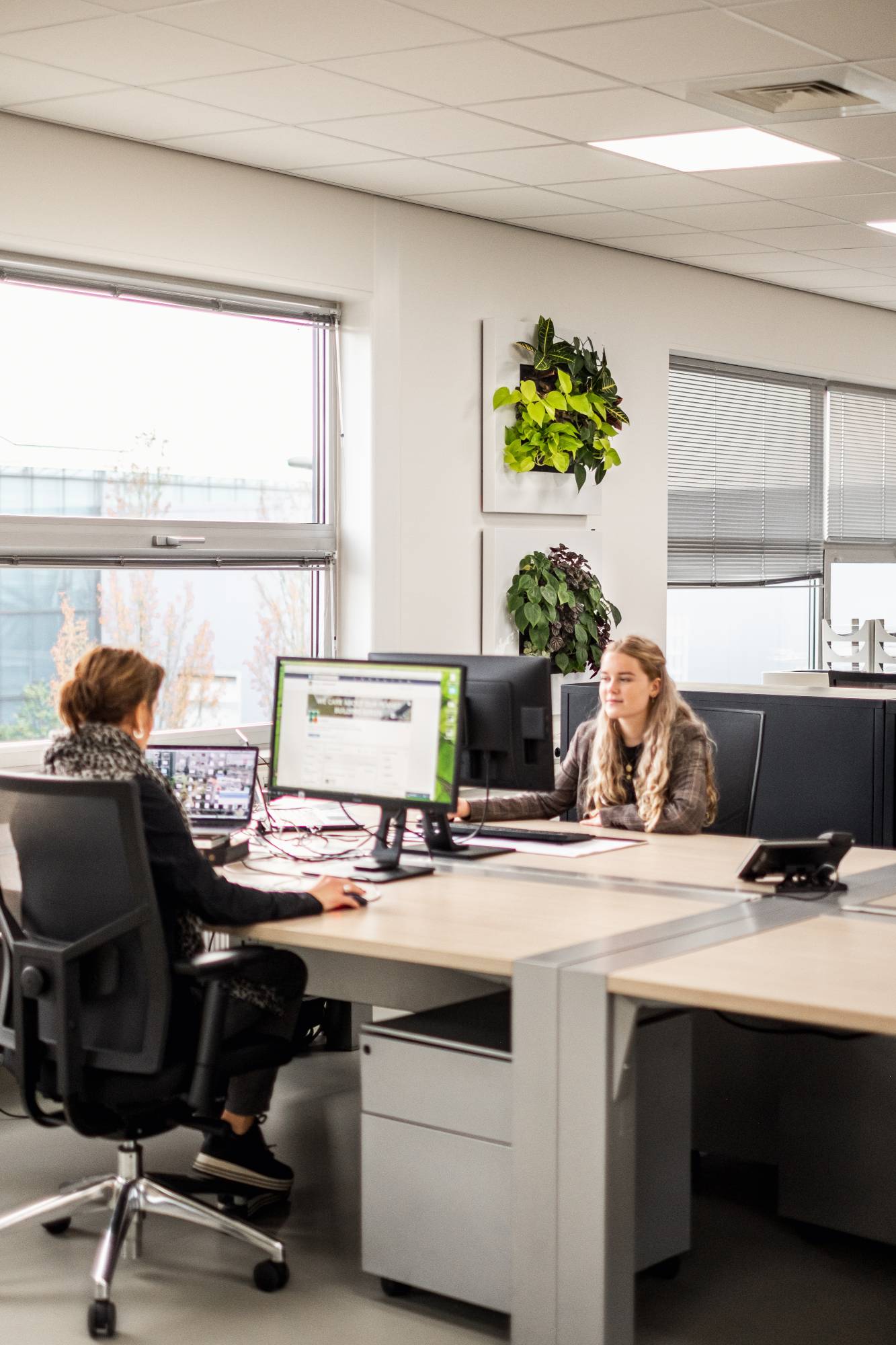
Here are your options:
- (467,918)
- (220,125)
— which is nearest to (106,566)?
(220,125)

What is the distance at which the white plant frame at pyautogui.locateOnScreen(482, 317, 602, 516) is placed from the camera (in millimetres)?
5875

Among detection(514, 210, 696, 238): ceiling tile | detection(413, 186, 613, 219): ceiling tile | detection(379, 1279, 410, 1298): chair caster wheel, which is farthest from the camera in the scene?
detection(514, 210, 696, 238): ceiling tile

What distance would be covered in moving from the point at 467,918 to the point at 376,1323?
0.73 metres

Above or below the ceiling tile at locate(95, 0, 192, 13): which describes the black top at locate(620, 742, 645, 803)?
below

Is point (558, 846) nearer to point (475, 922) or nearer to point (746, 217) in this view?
point (475, 922)

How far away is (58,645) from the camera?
4.81 m

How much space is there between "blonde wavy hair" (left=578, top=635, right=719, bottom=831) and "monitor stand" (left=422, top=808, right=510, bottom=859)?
45 centimetres

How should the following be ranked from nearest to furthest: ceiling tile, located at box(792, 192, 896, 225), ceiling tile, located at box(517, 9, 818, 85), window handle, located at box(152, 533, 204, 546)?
ceiling tile, located at box(517, 9, 818, 85) → window handle, located at box(152, 533, 204, 546) → ceiling tile, located at box(792, 192, 896, 225)

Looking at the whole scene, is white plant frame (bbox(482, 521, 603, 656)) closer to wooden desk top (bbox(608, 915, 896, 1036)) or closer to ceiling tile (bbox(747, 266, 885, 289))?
ceiling tile (bbox(747, 266, 885, 289))

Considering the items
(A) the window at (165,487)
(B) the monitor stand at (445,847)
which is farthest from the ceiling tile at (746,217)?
(B) the monitor stand at (445,847)

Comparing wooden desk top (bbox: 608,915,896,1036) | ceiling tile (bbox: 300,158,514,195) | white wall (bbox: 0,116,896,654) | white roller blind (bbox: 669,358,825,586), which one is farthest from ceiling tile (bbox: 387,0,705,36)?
white roller blind (bbox: 669,358,825,586)

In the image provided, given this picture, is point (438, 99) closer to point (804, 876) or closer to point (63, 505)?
point (63, 505)

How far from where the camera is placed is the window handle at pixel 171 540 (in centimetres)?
504

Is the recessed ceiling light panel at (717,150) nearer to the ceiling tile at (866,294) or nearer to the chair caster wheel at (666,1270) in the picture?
the ceiling tile at (866,294)
